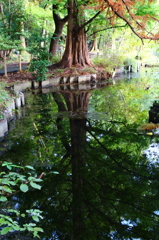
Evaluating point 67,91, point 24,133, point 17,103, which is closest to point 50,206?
point 24,133

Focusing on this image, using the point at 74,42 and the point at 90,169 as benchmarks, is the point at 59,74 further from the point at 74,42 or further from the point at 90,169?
the point at 90,169

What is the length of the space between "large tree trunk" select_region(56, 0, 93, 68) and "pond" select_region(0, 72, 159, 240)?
294 inches

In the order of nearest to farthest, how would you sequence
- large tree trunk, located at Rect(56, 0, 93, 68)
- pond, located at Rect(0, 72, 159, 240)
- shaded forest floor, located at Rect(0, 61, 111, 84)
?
1. pond, located at Rect(0, 72, 159, 240)
2. shaded forest floor, located at Rect(0, 61, 111, 84)
3. large tree trunk, located at Rect(56, 0, 93, 68)

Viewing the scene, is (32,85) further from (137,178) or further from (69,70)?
(137,178)

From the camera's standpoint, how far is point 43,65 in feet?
40.9

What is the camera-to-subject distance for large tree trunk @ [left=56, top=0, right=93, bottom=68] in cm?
1486

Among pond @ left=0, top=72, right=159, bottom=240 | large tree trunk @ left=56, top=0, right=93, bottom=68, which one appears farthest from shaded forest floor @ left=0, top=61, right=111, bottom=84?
pond @ left=0, top=72, right=159, bottom=240

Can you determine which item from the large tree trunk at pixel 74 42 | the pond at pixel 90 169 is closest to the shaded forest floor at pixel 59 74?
the large tree trunk at pixel 74 42

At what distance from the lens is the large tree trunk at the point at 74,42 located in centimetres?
1486

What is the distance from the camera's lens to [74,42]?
15.3 m

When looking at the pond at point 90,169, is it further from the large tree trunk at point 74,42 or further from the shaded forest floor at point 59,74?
the large tree trunk at point 74,42

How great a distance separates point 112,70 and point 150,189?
1443 cm

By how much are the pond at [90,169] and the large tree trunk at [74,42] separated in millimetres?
7476

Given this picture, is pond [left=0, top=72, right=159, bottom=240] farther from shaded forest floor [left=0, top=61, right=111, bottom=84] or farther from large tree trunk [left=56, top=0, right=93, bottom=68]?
large tree trunk [left=56, top=0, right=93, bottom=68]
